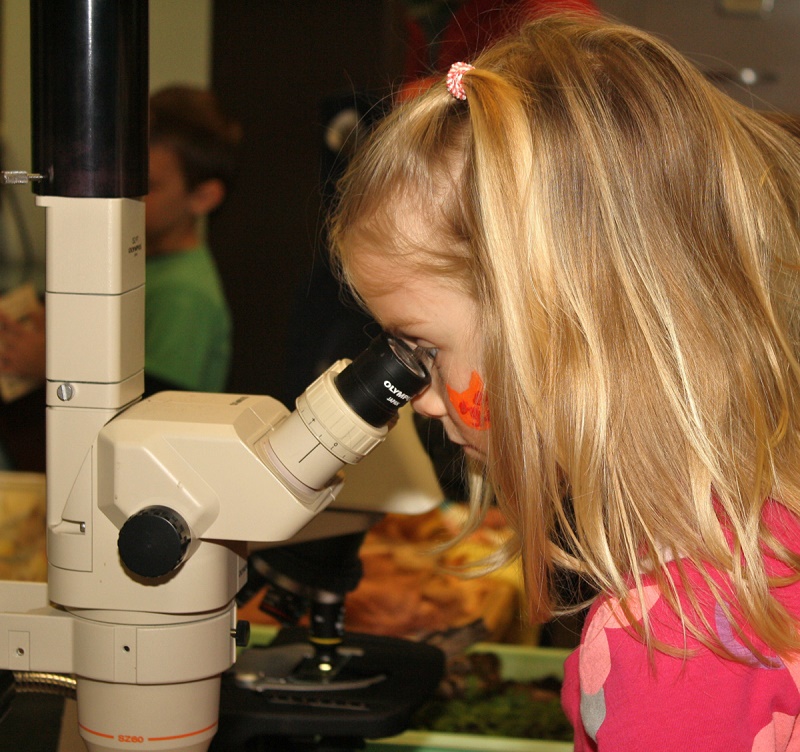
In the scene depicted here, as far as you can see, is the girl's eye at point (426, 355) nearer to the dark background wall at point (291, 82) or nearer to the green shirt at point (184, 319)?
the green shirt at point (184, 319)

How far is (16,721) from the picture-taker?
78cm

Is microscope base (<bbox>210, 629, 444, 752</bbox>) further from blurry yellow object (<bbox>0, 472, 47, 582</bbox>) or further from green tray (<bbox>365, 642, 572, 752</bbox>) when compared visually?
blurry yellow object (<bbox>0, 472, 47, 582</bbox>)

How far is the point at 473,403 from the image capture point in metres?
0.76

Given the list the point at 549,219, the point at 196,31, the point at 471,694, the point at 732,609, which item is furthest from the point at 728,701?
the point at 196,31

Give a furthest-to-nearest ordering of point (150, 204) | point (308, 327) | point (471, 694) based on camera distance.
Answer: point (150, 204)
point (471, 694)
point (308, 327)

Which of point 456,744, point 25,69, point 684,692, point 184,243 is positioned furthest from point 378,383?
point 25,69

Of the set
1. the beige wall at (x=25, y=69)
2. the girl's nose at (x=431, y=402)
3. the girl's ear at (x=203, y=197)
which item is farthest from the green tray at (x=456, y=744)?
the beige wall at (x=25, y=69)

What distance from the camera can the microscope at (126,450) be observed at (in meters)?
0.66

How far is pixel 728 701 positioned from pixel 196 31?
249 centimetres

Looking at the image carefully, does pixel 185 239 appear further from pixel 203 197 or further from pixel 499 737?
pixel 499 737

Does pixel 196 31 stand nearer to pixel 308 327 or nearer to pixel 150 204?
pixel 150 204

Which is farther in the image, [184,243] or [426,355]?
[184,243]

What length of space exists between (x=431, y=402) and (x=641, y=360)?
18 centimetres

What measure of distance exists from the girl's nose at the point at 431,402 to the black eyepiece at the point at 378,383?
3.0 inches
